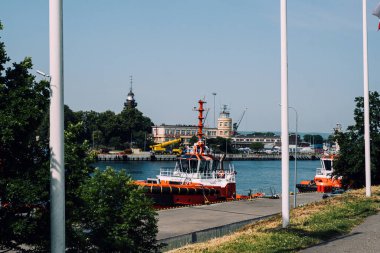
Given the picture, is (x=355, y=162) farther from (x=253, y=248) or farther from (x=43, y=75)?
(x=43, y=75)

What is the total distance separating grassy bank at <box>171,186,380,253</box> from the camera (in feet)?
44.0

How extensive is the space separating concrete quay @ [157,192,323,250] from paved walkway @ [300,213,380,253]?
5.07m

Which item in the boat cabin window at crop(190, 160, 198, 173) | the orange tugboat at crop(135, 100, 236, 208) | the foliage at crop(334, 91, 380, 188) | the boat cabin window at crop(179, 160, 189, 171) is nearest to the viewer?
the foliage at crop(334, 91, 380, 188)

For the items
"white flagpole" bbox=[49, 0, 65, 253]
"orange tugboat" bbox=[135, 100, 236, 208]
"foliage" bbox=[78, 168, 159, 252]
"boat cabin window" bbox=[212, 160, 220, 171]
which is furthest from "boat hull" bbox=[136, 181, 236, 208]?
"white flagpole" bbox=[49, 0, 65, 253]

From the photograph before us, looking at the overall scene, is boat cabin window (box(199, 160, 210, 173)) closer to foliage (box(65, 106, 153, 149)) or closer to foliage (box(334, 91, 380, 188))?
foliage (box(334, 91, 380, 188))

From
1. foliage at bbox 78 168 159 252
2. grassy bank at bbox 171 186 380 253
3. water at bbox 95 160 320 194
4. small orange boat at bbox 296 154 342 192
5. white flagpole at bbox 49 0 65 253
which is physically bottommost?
water at bbox 95 160 320 194

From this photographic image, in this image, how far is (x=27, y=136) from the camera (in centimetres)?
860

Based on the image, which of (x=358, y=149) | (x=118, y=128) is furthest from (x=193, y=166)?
(x=118, y=128)

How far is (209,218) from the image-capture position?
30.6 metres

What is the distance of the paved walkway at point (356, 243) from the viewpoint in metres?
12.9

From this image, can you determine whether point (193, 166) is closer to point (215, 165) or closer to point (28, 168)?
point (215, 165)

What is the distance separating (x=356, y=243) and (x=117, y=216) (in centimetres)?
595

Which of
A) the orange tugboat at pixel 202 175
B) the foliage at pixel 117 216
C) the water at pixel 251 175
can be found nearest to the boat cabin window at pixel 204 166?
the orange tugboat at pixel 202 175

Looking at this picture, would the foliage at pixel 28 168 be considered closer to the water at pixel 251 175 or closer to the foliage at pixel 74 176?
the foliage at pixel 74 176
